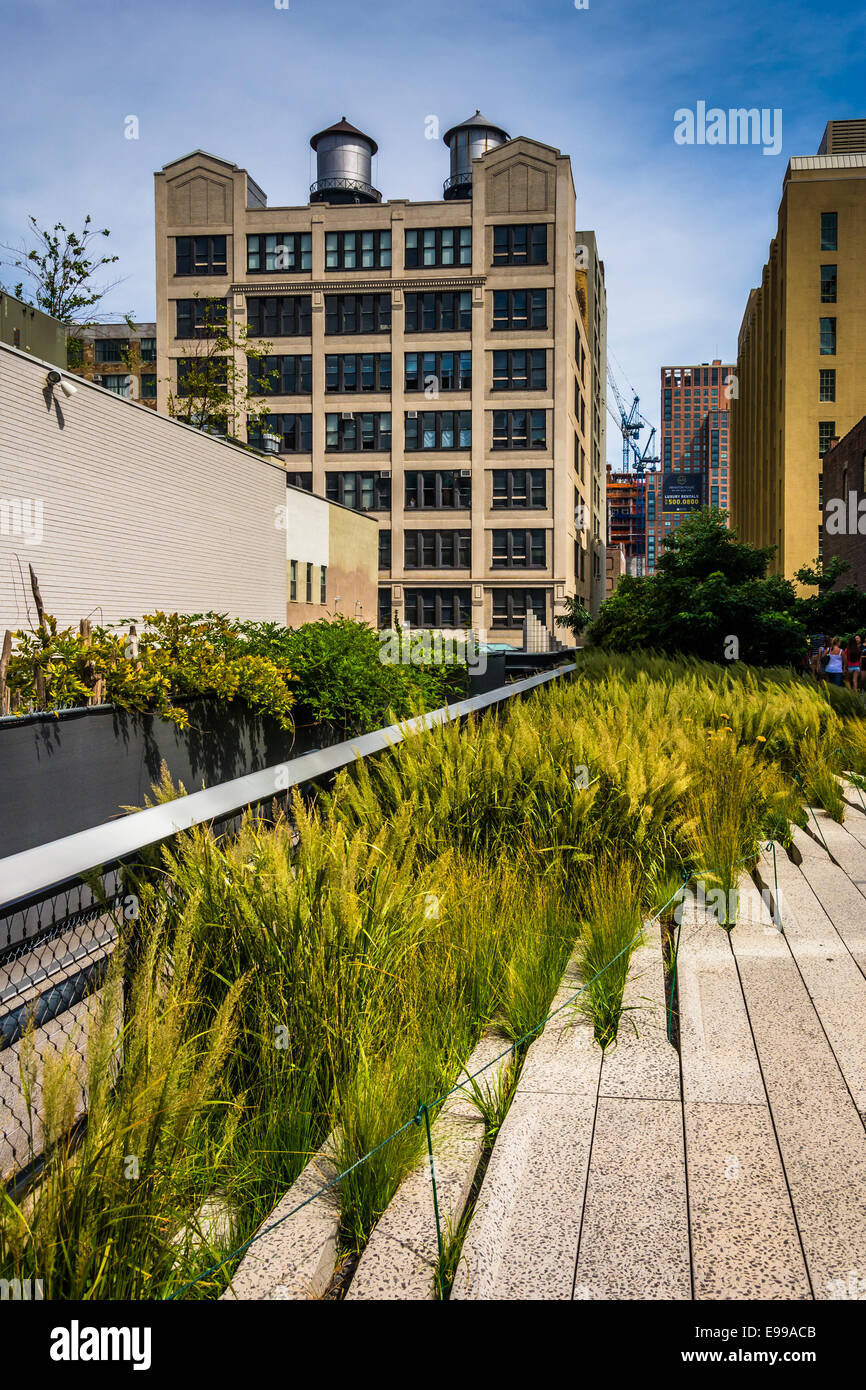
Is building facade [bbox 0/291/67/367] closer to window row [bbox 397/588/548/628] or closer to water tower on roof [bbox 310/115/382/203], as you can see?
window row [bbox 397/588/548/628]

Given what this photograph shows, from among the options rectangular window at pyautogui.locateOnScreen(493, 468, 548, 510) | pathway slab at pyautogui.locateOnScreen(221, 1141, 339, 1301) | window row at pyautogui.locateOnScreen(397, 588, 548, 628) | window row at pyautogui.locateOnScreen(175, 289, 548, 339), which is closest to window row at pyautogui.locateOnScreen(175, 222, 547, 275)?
window row at pyautogui.locateOnScreen(175, 289, 548, 339)

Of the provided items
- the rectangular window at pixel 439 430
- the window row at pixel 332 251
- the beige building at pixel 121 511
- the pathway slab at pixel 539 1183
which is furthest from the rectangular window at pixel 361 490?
the pathway slab at pixel 539 1183

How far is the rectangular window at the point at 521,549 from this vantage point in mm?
58219

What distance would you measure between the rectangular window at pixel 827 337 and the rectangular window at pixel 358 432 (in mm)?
29902

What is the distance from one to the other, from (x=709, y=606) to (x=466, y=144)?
73209 millimetres

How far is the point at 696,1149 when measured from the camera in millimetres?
2602

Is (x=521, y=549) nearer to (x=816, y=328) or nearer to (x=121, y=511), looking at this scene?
(x=816, y=328)

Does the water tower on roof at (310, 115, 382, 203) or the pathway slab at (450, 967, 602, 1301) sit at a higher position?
the water tower on roof at (310, 115, 382, 203)

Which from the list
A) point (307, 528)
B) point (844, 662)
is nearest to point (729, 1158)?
point (844, 662)

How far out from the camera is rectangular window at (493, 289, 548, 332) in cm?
5788

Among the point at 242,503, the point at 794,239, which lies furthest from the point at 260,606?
the point at 794,239

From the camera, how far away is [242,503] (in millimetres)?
22141

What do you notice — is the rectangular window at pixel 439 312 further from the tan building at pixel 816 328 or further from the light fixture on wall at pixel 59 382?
the light fixture on wall at pixel 59 382

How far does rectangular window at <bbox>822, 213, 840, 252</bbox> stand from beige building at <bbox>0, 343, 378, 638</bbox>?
181ft
